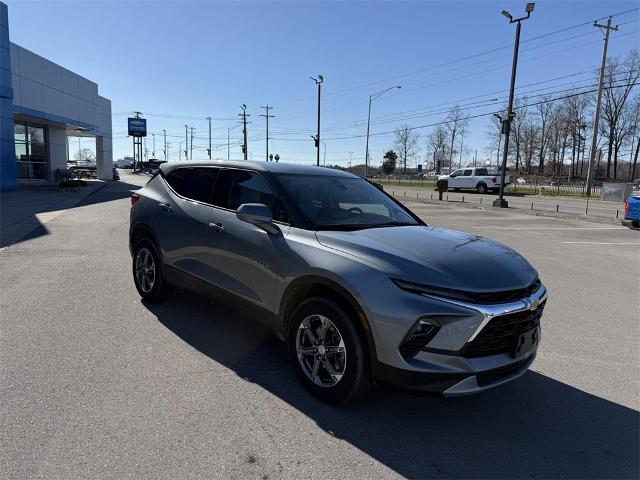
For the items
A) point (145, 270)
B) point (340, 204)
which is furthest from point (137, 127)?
point (340, 204)

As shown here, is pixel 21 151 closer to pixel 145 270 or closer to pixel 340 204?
pixel 145 270

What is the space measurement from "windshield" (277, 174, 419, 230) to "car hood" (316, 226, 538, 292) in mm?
279

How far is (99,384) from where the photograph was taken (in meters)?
3.58

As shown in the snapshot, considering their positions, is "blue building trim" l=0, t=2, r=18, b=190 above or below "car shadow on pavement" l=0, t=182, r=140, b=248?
above

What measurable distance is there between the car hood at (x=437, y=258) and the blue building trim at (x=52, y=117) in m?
27.7

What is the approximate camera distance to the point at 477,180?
133 feet

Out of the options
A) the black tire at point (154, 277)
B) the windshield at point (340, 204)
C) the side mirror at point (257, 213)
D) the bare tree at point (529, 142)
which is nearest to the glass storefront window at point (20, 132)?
the black tire at point (154, 277)

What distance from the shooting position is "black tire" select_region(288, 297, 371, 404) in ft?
10.2

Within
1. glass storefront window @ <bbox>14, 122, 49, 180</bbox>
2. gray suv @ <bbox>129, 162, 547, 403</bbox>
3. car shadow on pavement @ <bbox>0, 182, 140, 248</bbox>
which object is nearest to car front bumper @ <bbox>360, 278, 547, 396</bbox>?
gray suv @ <bbox>129, 162, 547, 403</bbox>

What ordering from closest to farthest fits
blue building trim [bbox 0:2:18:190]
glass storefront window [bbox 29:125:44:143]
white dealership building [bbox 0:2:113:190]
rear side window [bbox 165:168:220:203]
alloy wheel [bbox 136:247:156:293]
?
rear side window [bbox 165:168:220:203] → alloy wheel [bbox 136:247:156:293] → blue building trim [bbox 0:2:18:190] → white dealership building [bbox 0:2:113:190] → glass storefront window [bbox 29:125:44:143]

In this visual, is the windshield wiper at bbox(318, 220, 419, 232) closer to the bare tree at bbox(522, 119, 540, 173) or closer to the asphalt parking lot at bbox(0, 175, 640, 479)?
the asphalt parking lot at bbox(0, 175, 640, 479)

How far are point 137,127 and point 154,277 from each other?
264 ft

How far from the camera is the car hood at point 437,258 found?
9.70 feet

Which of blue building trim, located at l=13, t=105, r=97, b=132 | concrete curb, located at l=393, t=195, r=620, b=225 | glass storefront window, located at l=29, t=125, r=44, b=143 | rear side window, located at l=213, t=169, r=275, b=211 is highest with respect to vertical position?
blue building trim, located at l=13, t=105, r=97, b=132
